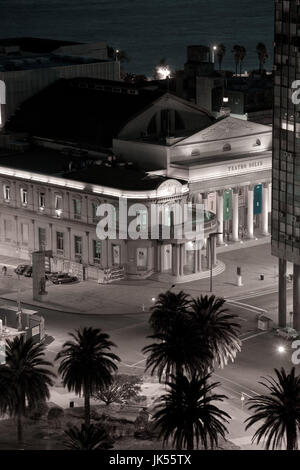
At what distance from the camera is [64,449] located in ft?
278

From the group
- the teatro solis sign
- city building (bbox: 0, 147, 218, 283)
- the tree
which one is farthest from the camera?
city building (bbox: 0, 147, 218, 283)

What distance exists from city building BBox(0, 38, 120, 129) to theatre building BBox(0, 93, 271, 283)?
12.7 meters

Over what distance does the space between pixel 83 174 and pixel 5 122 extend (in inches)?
1036

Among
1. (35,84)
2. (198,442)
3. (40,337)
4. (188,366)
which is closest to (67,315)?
(40,337)

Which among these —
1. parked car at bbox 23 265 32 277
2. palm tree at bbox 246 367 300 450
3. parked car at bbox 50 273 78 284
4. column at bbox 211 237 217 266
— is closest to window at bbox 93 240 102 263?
parked car at bbox 50 273 78 284

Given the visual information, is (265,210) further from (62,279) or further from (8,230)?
(8,230)

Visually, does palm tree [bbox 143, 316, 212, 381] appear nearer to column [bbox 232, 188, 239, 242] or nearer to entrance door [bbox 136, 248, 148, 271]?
entrance door [bbox 136, 248, 148, 271]

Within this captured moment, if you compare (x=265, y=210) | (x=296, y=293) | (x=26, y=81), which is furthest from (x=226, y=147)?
(x=296, y=293)

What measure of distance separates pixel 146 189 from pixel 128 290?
972cm

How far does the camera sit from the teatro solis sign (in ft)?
416

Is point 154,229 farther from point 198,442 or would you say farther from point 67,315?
point 198,442

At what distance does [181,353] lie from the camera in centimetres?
8938

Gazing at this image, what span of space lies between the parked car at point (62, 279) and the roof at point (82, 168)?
30.4ft

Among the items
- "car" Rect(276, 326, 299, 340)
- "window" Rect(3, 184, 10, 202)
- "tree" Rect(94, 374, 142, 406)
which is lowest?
"tree" Rect(94, 374, 142, 406)
